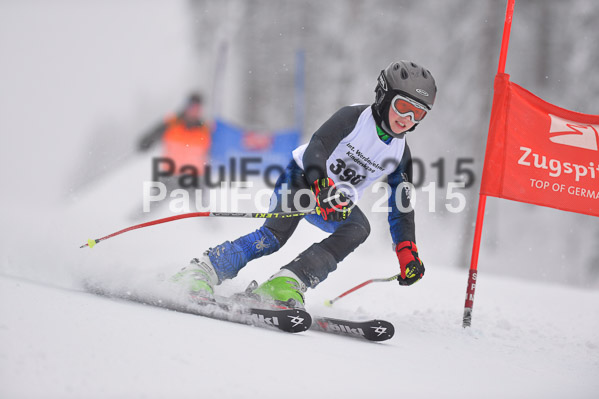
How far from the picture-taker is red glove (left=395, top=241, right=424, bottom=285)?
3.43m

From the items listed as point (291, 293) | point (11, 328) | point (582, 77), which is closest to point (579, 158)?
point (291, 293)

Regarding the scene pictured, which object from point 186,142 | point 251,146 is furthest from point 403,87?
point 251,146

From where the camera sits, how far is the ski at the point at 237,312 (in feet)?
8.78

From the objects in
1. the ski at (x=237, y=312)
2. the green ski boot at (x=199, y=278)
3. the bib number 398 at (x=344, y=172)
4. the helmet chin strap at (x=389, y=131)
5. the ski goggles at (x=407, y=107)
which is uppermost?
the ski goggles at (x=407, y=107)

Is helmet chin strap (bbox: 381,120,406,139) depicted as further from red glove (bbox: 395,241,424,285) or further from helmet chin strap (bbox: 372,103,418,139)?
red glove (bbox: 395,241,424,285)

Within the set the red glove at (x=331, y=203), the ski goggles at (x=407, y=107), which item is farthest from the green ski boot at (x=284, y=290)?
the ski goggles at (x=407, y=107)

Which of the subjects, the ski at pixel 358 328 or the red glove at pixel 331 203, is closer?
the ski at pixel 358 328

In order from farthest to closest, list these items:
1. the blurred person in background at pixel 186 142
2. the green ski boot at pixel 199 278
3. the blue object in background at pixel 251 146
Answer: the blue object in background at pixel 251 146 → the blurred person in background at pixel 186 142 → the green ski boot at pixel 199 278

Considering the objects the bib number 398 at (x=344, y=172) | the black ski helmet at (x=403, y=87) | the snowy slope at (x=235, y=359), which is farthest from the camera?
the bib number 398 at (x=344, y=172)

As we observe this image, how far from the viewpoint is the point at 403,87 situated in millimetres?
3312

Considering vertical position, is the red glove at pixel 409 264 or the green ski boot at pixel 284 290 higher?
the red glove at pixel 409 264

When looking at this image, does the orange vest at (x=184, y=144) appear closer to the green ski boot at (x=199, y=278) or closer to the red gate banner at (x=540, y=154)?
the green ski boot at (x=199, y=278)

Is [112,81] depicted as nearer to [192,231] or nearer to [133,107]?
[133,107]

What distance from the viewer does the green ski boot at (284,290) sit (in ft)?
10.2
